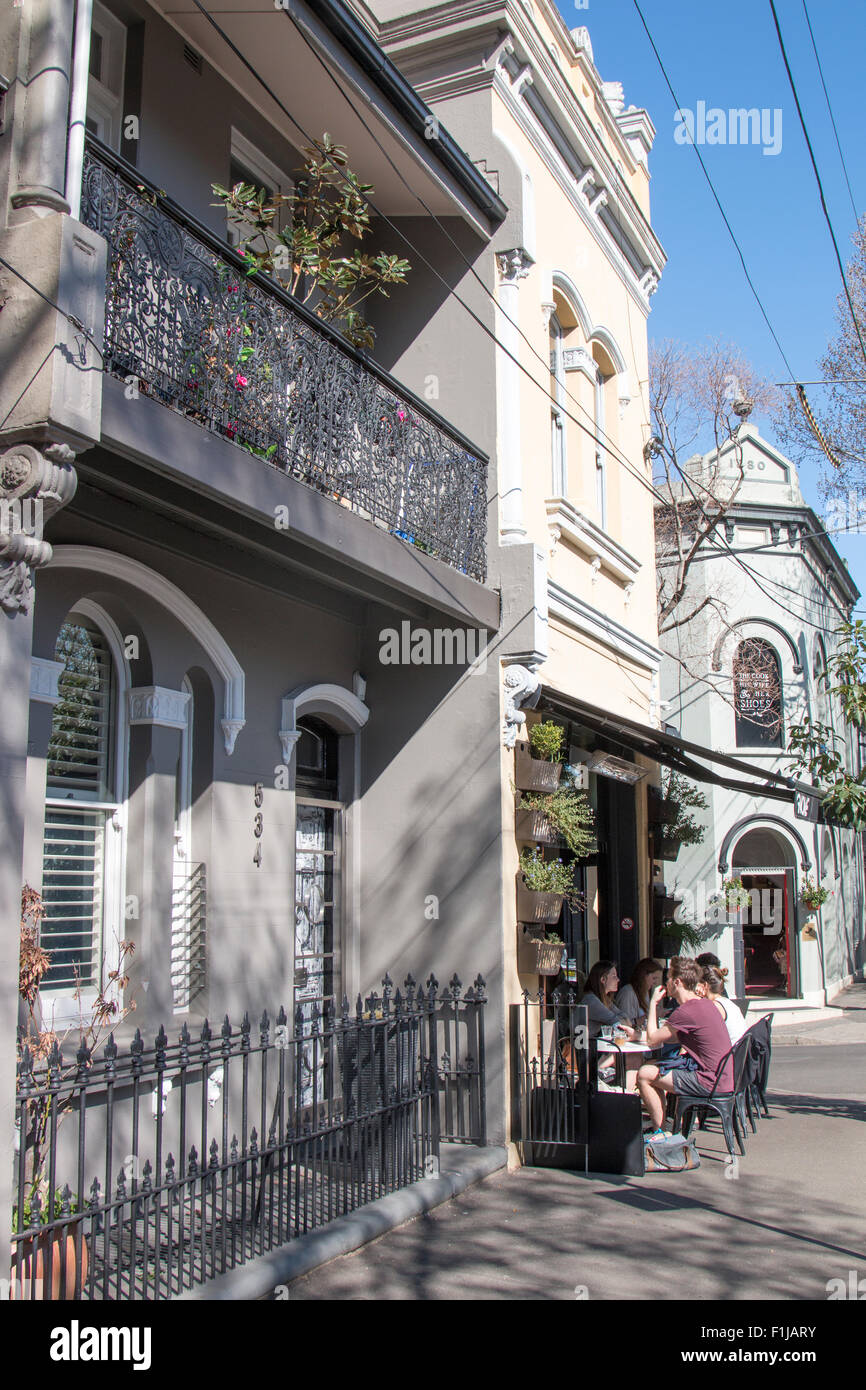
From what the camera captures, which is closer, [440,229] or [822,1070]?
[440,229]

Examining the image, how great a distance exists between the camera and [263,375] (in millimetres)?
6789

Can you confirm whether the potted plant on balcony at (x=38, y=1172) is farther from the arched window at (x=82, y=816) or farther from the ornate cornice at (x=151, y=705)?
the ornate cornice at (x=151, y=705)

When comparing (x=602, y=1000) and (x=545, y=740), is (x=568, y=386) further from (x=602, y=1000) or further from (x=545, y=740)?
(x=602, y=1000)

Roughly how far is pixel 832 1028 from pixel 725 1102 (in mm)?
12921

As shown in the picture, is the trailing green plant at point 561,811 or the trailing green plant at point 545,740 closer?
the trailing green plant at point 561,811

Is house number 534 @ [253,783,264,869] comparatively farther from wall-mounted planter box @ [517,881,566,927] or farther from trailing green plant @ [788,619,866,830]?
trailing green plant @ [788,619,866,830]

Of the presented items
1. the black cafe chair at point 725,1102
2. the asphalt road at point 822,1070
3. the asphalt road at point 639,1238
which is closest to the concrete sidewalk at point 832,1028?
the asphalt road at point 822,1070

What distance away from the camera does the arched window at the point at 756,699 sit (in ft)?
80.5

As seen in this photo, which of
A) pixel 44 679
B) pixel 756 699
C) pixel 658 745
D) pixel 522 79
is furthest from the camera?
pixel 756 699

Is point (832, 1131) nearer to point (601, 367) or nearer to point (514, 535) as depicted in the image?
point (514, 535)

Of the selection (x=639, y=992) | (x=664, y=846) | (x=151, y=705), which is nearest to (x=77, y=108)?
(x=151, y=705)

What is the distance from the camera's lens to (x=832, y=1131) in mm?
9867

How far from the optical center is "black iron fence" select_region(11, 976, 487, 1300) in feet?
15.4

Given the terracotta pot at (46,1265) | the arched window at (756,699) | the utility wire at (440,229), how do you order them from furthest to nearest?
the arched window at (756,699) → the utility wire at (440,229) → the terracotta pot at (46,1265)
